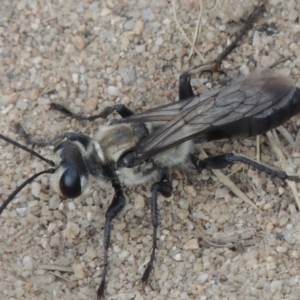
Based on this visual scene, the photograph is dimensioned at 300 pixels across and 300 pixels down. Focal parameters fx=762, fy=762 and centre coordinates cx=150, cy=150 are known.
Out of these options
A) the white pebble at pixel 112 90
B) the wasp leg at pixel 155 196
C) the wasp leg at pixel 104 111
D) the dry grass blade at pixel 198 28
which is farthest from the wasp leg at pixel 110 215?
the dry grass blade at pixel 198 28

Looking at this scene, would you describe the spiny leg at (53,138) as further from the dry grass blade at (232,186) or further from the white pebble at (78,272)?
the dry grass blade at (232,186)

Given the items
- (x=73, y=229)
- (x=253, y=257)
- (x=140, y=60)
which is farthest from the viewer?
(x=140, y=60)

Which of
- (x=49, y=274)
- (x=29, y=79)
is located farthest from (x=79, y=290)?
(x=29, y=79)

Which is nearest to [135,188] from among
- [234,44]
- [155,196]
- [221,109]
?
[155,196]

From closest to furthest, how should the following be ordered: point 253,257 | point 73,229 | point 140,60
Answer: point 253,257
point 73,229
point 140,60

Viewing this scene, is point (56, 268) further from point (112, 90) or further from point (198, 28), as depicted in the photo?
point (198, 28)

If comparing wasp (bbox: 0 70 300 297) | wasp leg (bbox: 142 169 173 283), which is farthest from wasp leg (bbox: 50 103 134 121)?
wasp leg (bbox: 142 169 173 283)

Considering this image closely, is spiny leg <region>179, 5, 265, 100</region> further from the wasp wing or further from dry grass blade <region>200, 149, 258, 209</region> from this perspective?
dry grass blade <region>200, 149, 258, 209</region>

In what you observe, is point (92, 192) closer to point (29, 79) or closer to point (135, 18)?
point (29, 79)
